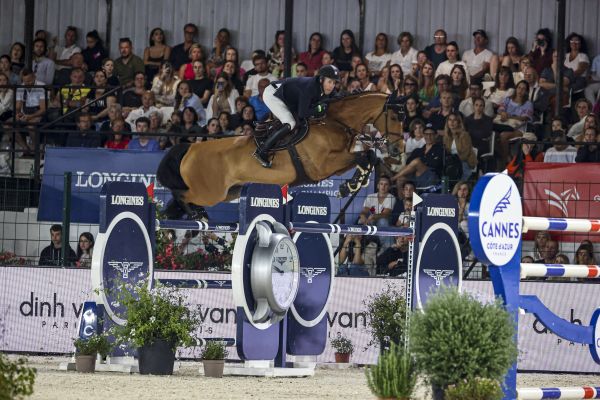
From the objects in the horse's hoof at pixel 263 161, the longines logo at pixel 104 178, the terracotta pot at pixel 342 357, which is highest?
the horse's hoof at pixel 263 161

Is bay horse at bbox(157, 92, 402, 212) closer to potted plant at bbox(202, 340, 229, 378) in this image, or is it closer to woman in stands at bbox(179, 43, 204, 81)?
potted plant at bbox(202, 340, 229, 378)

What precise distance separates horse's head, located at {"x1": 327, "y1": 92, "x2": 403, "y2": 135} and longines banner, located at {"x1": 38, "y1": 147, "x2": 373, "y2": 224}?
1616 mm

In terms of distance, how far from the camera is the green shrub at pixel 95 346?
8.74m

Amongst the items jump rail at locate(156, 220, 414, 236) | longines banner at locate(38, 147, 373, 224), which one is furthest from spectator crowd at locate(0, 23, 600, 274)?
jump rail at locate(156, 220, 414, 236)

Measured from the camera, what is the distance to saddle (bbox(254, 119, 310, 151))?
10.4 m

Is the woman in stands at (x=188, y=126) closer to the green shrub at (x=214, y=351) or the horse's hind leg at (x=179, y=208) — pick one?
the horse's hind leg at (x=179, y=208)

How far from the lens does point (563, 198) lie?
1126cm

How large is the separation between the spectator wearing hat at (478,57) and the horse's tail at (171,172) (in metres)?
4.10

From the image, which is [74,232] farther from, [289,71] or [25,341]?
[289,71]

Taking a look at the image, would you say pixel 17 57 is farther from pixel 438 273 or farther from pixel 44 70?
pixel 438 273

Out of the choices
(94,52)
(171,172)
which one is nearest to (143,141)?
(171,172)

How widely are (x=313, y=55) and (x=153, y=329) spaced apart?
273 inches

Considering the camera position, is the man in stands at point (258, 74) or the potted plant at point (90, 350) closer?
the potted plant at point (90, 350)

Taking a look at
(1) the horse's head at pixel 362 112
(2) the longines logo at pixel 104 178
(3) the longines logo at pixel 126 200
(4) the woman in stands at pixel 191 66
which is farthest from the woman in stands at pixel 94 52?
(3) the longines logo at pixel 126 200
